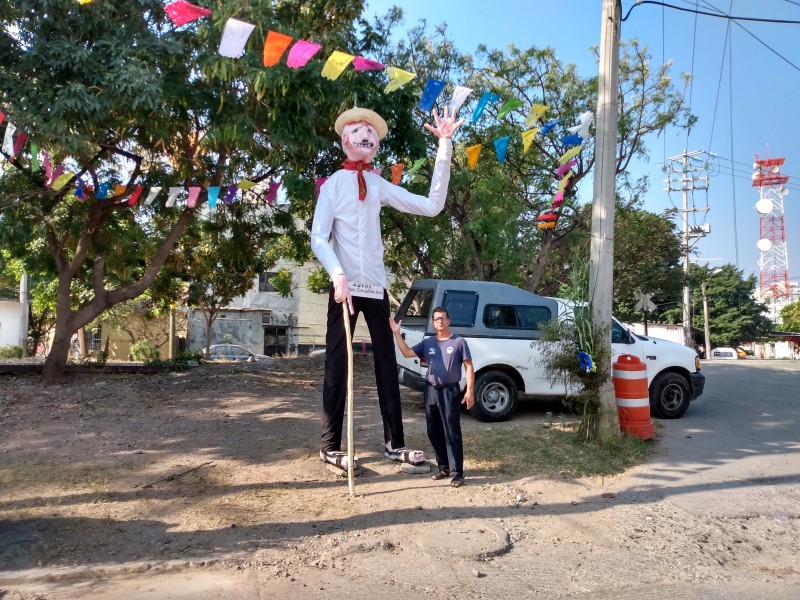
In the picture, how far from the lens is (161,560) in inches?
157

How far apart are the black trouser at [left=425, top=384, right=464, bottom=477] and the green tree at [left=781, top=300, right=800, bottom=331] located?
70920 mm

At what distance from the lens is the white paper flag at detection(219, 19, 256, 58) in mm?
6633

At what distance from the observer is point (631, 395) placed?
24.3 ft

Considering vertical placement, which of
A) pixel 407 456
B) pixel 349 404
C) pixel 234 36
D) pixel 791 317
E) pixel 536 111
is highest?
pixel 234 36

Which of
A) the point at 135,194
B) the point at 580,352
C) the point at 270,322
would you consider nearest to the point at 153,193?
the point at 135,194

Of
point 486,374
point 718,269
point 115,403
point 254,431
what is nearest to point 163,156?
point 115,403

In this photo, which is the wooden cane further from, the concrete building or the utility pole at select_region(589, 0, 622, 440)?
the concrete building

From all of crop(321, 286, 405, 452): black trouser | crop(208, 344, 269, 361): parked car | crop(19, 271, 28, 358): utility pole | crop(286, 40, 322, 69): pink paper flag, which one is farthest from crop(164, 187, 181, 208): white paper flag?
crop(208, 344, 269, 361): parked car

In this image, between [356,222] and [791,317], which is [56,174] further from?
[791,317]

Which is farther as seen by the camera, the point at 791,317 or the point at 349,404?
the point at 791,317

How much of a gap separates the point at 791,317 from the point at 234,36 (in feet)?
243

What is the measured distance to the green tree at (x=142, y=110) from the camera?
766 cm

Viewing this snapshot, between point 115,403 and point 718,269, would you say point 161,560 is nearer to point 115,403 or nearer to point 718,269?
point 115,403

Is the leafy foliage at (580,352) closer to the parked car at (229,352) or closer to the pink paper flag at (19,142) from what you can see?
the pink paper flag at (19,142)
